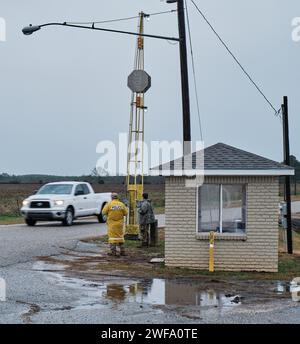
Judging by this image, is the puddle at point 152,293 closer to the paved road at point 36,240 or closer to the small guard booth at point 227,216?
the small guard booth at point 227,216

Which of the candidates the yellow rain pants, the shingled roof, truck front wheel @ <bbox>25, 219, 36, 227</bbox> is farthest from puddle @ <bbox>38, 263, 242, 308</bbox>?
truck front wheel @ <bbox>25, 219, 36, 227</bbox>

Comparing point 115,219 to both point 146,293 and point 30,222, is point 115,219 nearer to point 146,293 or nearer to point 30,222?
point 146,293

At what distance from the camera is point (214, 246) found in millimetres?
17266

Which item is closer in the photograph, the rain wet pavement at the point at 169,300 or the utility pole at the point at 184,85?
the rain wet pavement at the point at 169,300

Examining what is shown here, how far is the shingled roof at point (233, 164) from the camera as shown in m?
17.1

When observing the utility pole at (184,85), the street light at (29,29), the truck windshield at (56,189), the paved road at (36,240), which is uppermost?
the street light at (29,29)

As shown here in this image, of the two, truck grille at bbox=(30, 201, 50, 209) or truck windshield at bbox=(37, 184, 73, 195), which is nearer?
truck grille at bbox=(30, 201, 50, 209)

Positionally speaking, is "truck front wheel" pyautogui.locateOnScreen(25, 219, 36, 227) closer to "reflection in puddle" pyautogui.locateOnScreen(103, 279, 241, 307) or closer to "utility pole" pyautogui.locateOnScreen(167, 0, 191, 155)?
"utility pole" pyautogui.locateOnScreen(167, 0, 191, 155)

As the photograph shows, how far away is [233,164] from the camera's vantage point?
17.4 metres

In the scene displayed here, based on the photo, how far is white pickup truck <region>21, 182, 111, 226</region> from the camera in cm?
3100

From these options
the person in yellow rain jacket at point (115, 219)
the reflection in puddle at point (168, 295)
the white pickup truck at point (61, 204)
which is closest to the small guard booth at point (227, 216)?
the reflection in puddle at point (168, 295)


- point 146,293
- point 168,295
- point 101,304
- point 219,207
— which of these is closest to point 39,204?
point 219,207

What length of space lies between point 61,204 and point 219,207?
48.2ft
